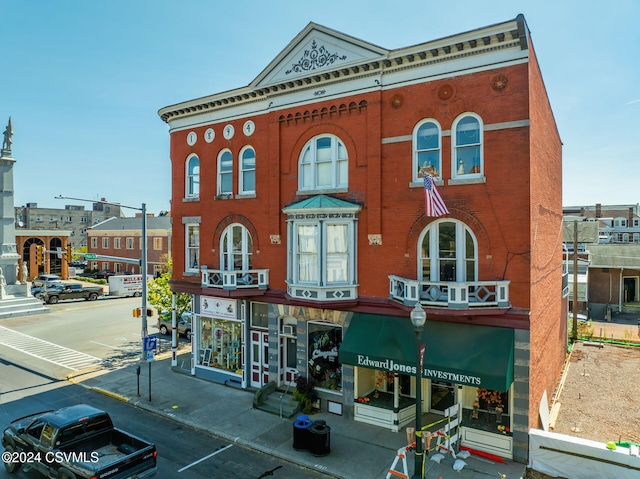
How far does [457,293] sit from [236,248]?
34.9ft

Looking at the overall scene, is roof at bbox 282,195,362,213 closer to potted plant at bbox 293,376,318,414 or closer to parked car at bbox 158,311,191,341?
potted plant at bbox 293,376,318,414

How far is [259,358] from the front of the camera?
18.9 metres

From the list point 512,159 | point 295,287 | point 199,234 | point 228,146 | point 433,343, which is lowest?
point 433,343

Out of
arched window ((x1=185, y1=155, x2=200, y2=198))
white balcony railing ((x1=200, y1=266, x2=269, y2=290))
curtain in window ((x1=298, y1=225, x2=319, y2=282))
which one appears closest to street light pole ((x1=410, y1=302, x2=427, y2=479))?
curtain in window ((x1=298, y1=225, x2=319, y2=282))

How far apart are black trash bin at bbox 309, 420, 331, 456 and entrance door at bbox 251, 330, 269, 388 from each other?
5.75m

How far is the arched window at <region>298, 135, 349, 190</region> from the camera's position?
1681 cm

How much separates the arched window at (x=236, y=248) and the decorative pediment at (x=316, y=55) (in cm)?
654

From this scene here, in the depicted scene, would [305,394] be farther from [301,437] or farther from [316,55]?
[316,55]

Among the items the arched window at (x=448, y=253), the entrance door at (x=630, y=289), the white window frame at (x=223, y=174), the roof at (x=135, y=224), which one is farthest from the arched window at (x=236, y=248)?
the roof at (x=135, y=224)

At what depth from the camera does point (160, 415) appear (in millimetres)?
16219

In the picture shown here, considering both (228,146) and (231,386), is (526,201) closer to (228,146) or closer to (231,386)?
(228,146)

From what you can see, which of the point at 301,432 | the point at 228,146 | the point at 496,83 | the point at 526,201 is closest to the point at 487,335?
the point at 526,201

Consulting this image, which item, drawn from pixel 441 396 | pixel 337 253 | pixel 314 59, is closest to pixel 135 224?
pixel 314 59

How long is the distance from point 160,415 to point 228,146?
11.9 m
